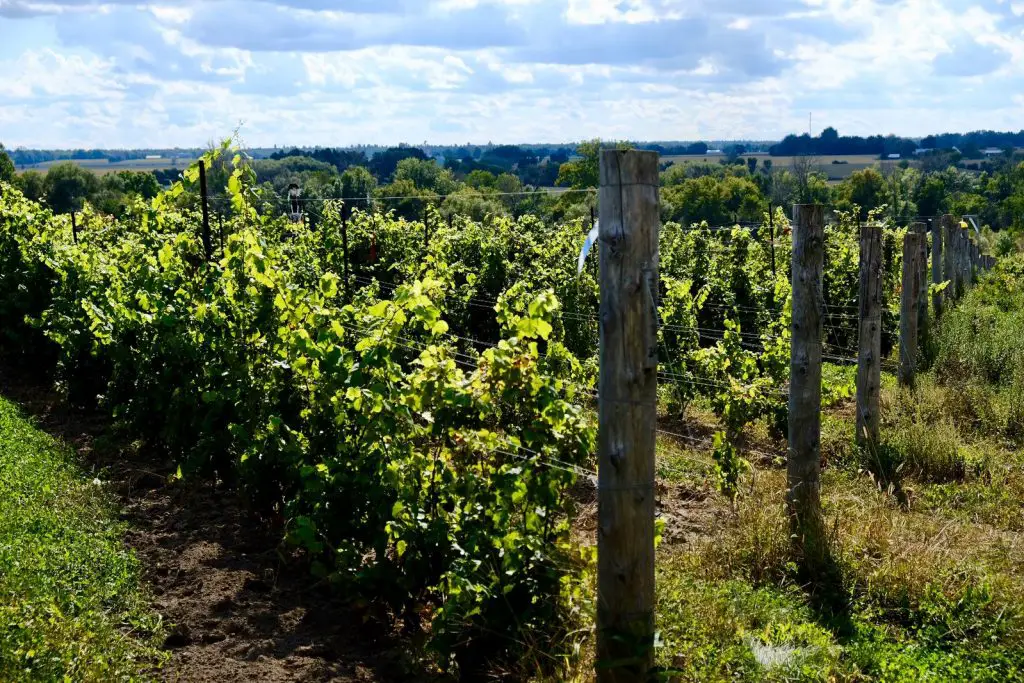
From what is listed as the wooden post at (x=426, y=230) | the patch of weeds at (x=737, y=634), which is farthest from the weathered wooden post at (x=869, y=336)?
the wooden post at (x=426, y=230)

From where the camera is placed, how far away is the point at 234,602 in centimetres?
528

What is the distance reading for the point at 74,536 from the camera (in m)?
5.98

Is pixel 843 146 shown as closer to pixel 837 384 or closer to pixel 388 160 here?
pixel 388 160

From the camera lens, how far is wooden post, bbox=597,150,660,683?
12.3 feet

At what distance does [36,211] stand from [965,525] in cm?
1123

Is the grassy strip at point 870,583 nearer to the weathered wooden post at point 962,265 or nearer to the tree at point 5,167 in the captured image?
the weathered wooden post at point 962,265

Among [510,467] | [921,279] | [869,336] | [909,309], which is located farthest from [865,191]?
[510,467]

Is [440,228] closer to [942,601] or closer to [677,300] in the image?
[677,300]

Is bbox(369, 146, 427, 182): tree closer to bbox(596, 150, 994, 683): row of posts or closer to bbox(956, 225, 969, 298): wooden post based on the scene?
bbox(956, 225, 969, 298): wooden post

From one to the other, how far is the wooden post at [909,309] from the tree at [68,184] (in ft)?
253

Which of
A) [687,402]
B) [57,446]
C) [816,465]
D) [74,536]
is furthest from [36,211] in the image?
[816,465]

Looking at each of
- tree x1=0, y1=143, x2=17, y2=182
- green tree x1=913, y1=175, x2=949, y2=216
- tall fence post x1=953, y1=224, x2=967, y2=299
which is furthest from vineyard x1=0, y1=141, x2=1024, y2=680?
tree x1=0, y1=143, x2=17, y2=182

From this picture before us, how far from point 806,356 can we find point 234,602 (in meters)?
3.59

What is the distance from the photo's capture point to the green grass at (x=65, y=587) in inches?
174
